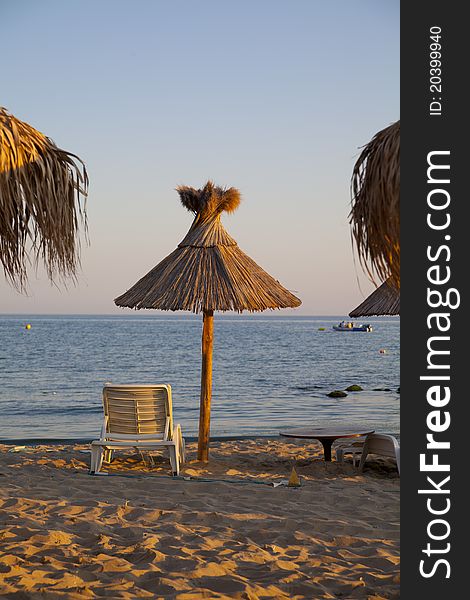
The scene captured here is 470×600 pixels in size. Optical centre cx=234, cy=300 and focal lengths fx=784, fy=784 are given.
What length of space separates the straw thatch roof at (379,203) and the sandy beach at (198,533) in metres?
1.58

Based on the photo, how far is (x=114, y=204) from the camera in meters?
17.8

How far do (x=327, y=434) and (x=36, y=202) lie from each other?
449 centimetres

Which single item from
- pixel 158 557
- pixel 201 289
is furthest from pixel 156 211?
pixel 158 557

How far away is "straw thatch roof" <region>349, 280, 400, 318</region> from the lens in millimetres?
→ 8312

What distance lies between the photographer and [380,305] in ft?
27.6

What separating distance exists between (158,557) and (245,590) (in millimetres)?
690

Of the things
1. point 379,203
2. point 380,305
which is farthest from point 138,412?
point 379,203

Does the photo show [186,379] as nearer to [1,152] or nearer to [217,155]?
[217,155]

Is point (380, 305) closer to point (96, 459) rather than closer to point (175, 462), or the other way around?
point (175, 462)

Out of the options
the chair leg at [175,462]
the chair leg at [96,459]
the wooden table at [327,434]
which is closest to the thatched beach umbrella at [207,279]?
the chair leg at [175,462]

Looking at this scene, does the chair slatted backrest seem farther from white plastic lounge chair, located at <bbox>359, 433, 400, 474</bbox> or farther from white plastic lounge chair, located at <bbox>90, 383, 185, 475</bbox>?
white plastic lounge chair, located at <bbox>359, 433, 400, 474</bbox>

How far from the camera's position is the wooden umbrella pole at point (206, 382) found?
7.59 meters

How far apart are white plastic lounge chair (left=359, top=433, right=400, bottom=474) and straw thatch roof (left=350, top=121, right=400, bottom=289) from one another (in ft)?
12.6

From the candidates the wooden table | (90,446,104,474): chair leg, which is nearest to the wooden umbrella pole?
the wooden table
